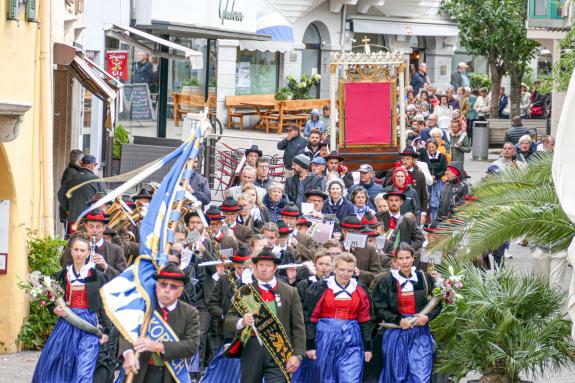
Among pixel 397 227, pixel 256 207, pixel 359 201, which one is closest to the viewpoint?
pixel 397 227

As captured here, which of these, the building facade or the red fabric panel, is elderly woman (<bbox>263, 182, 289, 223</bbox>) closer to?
the building facade

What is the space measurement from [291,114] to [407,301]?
26.7 m

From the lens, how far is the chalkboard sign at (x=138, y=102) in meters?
30.8

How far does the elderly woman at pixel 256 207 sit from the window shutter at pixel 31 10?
3657mm

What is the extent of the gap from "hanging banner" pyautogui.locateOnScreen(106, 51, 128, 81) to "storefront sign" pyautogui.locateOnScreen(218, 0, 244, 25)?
589 cm

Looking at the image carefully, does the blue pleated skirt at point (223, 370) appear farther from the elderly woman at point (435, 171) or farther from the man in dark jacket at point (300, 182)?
the elderly woman at point (435, 171)

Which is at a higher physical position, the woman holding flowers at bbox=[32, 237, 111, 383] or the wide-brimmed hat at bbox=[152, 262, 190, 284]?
the wide-brimmed hat at bbox=[152, 262, 190, 284]

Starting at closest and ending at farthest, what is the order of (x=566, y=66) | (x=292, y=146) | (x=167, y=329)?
(x=167, y=329)
(x=566, y=66)
(x=292, y=146)

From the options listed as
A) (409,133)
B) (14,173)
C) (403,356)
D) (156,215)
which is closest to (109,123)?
(409,133)

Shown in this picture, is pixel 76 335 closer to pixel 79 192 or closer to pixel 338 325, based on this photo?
pixel 338 325

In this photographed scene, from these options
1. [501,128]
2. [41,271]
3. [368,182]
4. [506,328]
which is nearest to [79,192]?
[41,271]

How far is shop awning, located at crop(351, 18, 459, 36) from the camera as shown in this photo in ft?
161

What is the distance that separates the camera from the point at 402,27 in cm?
5072

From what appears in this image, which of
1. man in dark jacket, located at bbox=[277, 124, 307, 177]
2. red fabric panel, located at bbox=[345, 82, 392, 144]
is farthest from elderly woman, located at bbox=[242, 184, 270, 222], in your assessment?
red fabric panel, located at bbox=[345, 82, 392, 144]
